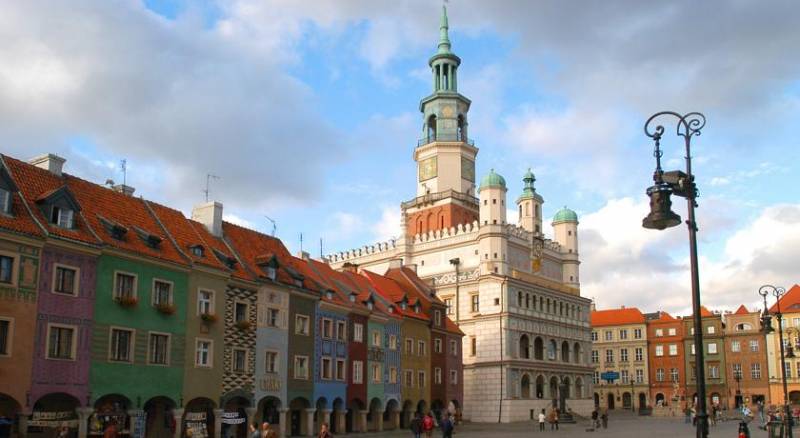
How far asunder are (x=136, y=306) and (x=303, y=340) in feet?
40.6

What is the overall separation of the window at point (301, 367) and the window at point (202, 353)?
6983 mm

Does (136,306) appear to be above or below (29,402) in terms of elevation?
above

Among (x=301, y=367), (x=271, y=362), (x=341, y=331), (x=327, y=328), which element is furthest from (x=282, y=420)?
(x=341, y=331)

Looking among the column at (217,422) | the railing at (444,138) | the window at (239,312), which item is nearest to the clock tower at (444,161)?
the railing at (444,138)

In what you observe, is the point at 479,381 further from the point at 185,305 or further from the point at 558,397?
the point at 185,305

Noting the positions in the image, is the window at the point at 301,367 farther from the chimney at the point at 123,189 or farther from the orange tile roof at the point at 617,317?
the orange tile roof at the point at 617,317

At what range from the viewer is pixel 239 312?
41562 mm

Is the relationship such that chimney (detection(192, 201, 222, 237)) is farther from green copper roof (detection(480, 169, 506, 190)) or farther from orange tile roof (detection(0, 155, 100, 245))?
green copper roof (detection(480, 169, 506, 190))

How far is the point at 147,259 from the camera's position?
3591 cm

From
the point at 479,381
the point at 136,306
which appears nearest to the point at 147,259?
the point at 136,306

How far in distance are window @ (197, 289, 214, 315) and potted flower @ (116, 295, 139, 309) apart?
4093 millimetres

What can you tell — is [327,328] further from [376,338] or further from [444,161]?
[444,161]

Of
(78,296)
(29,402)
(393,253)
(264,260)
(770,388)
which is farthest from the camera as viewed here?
(770,388)

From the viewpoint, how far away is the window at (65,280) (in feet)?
105
